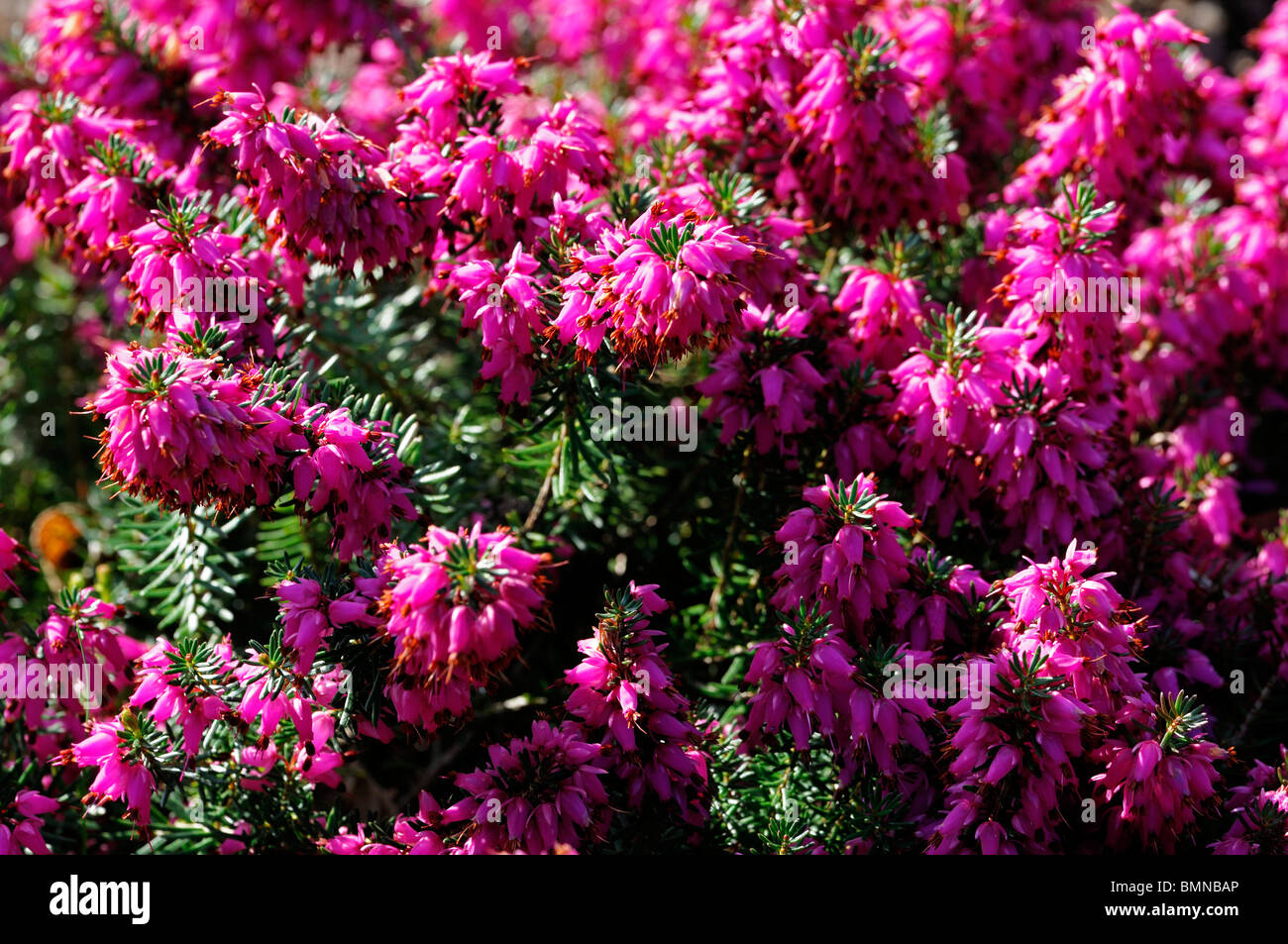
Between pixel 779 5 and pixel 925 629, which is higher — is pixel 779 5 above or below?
above

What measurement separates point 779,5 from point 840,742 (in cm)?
249

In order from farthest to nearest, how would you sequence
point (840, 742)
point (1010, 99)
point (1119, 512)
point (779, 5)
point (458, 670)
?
point (1010, 99) < point (779, 5) < point (1119, 512) < point (840, 742) < point (458, 670)

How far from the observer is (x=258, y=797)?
3.16 m

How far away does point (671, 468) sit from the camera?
155 inches

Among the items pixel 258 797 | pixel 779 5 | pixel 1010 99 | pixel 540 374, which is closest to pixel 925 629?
pixel 540 374

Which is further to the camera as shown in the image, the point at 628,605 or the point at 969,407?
the point at 969,407

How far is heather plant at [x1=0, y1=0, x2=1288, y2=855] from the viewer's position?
106 inches

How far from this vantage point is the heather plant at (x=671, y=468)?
2.70 meters
